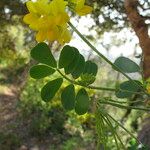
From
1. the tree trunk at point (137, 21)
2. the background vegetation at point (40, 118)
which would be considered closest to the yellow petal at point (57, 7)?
the tree trunk at point (137, 21)

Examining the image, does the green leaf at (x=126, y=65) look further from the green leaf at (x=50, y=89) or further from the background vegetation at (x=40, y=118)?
the background vegetation at (x=40, y=118)

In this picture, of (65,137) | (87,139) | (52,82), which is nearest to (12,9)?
(87,139)

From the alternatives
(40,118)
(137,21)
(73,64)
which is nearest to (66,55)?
(73,64)

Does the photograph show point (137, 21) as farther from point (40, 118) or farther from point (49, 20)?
point (40, 118)

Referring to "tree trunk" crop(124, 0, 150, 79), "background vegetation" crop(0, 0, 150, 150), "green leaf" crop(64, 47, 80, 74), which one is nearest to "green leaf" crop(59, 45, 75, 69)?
"green leaf" crop(64, 47, 80, 74)

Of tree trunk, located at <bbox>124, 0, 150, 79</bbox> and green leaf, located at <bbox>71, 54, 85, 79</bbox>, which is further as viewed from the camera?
tree trunk, located at <bbox>124, 0, 150, 79</bbox>

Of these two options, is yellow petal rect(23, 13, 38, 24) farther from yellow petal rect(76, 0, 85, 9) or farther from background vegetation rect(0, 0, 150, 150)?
background vegetation rect(0, 0, 150, 150)
